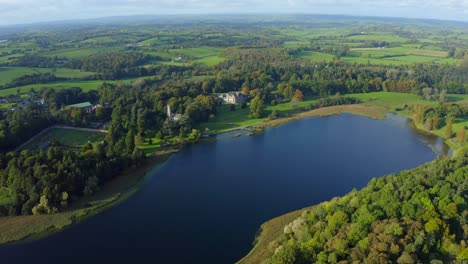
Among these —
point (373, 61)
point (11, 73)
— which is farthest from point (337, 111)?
point (11, 73)

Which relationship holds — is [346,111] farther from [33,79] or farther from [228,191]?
[33,79]

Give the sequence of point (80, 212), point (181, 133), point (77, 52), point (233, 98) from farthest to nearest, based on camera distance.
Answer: point (77, 52) → point (233, 98) → point (181, 133) → point (80, 212)

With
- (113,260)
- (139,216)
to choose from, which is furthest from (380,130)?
(113,260)

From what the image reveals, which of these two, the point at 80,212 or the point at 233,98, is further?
the point at 233,98

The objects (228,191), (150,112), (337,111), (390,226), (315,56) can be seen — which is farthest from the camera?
(315,56)

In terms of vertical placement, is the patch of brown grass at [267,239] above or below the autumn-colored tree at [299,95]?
below

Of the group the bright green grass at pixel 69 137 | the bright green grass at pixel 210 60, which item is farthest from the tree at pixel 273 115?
the bright green grass at pixel 210 60

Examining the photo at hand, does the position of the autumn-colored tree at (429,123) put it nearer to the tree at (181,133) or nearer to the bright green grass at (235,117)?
the bright green grass at (235,117)
